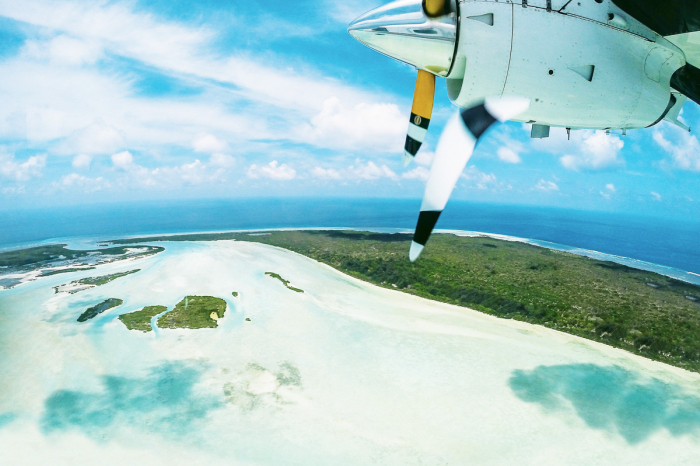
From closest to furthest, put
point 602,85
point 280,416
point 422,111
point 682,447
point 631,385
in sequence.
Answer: point 602,85
point 422,111
point 682,447
point 280,416
point 631,385

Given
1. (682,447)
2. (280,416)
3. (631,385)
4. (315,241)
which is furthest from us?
(315,241)

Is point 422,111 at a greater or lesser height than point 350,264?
greater

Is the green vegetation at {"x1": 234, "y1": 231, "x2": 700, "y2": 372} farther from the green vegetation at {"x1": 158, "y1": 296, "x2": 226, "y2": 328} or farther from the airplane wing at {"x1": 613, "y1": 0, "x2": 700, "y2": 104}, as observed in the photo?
the airplane wing at {"x1": 613, "y1": 0, "x2": 700, "y2": 104}

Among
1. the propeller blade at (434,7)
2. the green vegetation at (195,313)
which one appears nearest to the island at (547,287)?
the green vegetation at (195,313)

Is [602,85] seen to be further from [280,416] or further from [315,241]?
[315,241]

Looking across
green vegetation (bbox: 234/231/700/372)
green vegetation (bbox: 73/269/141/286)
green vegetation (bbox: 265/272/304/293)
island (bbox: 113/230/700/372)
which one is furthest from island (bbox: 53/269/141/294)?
green vegetation (bbox: 234/231/700/372)

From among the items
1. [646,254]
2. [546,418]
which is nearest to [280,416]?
[546,418]

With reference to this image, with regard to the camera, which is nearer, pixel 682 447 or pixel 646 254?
pixel 682 447

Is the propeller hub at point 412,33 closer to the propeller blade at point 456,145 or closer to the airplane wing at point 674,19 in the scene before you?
the propeller blade at point 456,145
